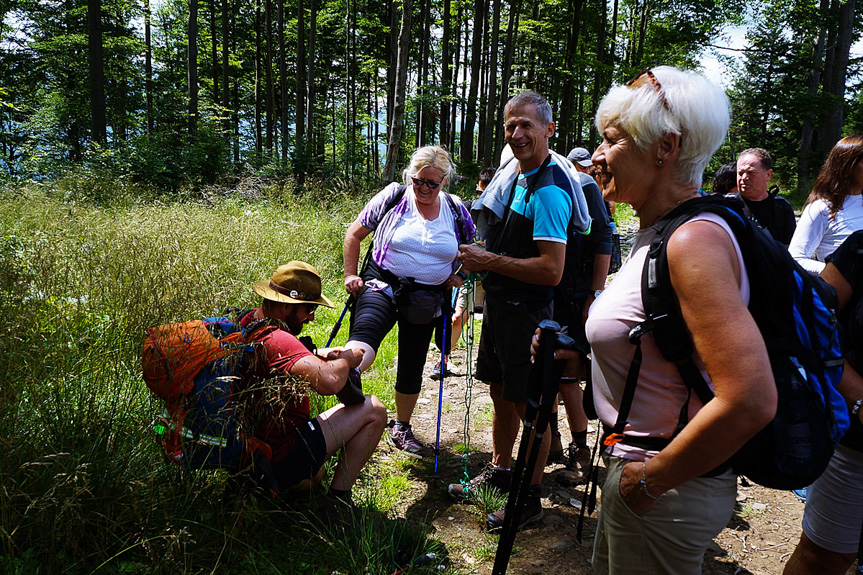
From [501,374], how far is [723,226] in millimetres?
2253

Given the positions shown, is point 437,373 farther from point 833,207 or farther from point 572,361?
point 572,361

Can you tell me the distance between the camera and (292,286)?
9.20 feet

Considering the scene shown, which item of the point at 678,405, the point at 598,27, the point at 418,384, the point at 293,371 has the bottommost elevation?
the point at 418,384

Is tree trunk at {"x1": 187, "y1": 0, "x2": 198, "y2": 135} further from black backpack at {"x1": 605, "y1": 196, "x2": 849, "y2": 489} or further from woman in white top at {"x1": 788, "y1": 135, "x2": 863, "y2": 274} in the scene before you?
black backpack at {"x1": 605, "y1": 196, "x2": 849, "y2": 489}

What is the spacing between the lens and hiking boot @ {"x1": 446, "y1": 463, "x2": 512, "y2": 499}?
11.1ft

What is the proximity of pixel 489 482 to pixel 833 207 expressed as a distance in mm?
2676

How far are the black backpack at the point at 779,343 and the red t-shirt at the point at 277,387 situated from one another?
161cm

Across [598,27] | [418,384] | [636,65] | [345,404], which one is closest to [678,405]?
[345,404]

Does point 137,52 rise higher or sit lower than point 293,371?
higher

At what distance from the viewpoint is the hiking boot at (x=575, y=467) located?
3.76 meters

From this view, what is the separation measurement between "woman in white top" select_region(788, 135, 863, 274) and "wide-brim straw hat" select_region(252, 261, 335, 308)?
116 inches

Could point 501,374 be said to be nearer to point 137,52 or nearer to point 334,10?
point 137,52

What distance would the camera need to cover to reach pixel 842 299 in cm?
206

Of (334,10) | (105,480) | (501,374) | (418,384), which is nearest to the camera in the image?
(105,480)
